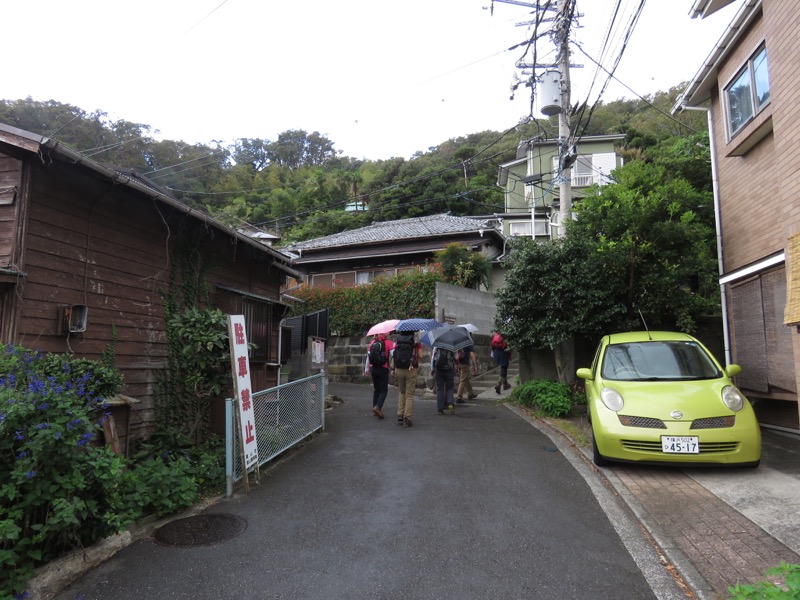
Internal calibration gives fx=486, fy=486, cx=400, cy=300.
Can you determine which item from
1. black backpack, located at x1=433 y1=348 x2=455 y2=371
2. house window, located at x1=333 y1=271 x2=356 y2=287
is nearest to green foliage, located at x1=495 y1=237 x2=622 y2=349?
black backpack, located at x1=433 y1=348 x2=455 y2=371

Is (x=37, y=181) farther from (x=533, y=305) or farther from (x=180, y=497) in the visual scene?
(x=533, y=305)

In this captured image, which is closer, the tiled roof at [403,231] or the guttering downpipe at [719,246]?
the guttering downpipe at [719,246]

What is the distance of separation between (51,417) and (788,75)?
8.52 metres

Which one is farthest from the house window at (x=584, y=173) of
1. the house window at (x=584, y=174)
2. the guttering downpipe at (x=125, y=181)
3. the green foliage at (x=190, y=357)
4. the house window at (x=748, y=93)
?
the green foliage at (x=190, y=357)

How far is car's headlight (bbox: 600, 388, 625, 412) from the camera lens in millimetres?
5762

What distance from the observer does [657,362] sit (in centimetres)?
647

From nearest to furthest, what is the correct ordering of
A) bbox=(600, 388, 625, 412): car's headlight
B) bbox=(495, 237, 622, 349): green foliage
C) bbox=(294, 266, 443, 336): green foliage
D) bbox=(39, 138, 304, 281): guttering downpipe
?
bbox=(39, 138, 304, 281): guttering downpipe < bbox=(600, 388, 625, 412): car's headlight < bbox=(495, 237, 622, 349): green foliage < bbox=(294, 266, 443, 336): green foliage

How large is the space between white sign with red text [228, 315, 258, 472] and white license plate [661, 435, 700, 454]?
4657 millimetres

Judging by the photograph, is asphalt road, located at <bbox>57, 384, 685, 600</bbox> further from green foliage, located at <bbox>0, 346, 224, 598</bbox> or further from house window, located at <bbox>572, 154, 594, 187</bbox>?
house window, located at <bbox>572, 154, 594, 187</bbox>

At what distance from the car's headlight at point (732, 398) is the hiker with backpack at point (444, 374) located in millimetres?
5010

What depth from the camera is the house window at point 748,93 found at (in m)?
7.37

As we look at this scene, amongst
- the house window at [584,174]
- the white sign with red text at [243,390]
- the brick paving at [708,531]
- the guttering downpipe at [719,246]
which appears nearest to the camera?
the brick paving at [708,531]

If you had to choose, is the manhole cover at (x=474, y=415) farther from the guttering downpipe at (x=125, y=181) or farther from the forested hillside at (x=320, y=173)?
the forested hillside at (x=320, y=173)

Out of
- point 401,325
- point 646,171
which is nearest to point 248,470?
point 401,325
